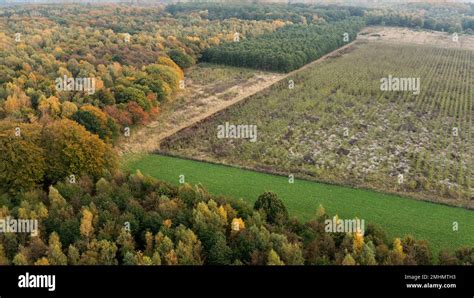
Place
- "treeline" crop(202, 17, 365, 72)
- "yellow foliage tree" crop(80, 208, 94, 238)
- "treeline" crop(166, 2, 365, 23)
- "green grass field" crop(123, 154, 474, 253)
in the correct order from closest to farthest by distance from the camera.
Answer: "yellow foliage tree" crop(80, 208, 94, 238), "green grass field" crop(123, 154, 474, 253), "treeline" crop(202, 17, 365, 72), "treeline" crop(166, 2, 365, 23)

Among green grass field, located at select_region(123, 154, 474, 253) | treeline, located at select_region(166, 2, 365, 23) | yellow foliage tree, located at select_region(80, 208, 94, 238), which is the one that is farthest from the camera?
treeline, located at select_region(166, 2, 365, 23)

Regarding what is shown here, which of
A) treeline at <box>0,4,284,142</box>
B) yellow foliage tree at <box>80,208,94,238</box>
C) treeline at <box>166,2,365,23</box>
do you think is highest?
treeline at <box>166,2,365,23</box>

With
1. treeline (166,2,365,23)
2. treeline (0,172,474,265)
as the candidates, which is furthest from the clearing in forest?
treeline (166,2,365,23)

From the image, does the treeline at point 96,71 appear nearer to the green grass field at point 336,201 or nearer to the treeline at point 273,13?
the green grass field at point 336,201

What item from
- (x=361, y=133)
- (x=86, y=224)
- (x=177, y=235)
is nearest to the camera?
(x=177, y=235)

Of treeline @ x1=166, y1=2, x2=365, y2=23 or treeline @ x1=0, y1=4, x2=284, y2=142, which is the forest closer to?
treeline @ x1=0, y1=4, x2=284, y2=142

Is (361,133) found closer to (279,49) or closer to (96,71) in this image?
(279,49)

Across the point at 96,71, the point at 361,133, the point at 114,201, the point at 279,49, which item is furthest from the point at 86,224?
the point at 279,49
